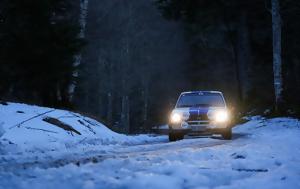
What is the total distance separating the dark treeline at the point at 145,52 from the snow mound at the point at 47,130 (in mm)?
2692

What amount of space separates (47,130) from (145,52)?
123 feet

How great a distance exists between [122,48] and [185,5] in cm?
1844

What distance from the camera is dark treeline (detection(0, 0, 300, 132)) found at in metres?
19.8

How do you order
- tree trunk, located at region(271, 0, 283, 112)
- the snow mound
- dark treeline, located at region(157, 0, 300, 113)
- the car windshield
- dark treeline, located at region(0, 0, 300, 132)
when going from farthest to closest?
dark treeline, located at region(157, 0, 300, 113), tree trunk, located at region(271, 0, 283, 112), dark treeline, located at region(0, 0, 300, 132), the car windshield, the snow mound

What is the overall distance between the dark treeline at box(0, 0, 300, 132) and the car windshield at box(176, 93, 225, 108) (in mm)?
4238

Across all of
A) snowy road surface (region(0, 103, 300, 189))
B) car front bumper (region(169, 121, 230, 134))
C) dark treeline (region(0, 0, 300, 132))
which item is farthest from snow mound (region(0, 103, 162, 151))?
snowy road surface (region(0, 103, 300, 189))

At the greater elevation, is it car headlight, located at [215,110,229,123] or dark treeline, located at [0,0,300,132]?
dark treeline, located at [0,0,300,132]

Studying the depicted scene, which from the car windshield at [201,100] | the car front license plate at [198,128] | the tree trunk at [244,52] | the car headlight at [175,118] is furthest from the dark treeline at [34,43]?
the tree trunk at [244,52]

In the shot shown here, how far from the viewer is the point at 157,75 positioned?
57.3 m

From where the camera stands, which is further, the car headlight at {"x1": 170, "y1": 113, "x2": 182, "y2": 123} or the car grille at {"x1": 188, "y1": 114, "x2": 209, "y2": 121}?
the car headlight at {"x1": 170, "y1": 113, "x2": 182, "y2": 123}

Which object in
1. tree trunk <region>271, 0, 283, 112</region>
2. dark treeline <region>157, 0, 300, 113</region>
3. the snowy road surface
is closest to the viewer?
the snowy road surface

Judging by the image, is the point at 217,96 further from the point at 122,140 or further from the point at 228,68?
the point at 228,68

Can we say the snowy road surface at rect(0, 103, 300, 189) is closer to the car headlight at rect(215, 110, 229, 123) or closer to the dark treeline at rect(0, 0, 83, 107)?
the car headlight at rect(215, 110, 229, 123)

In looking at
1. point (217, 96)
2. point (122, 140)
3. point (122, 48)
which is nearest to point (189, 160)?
point (122, 140)
